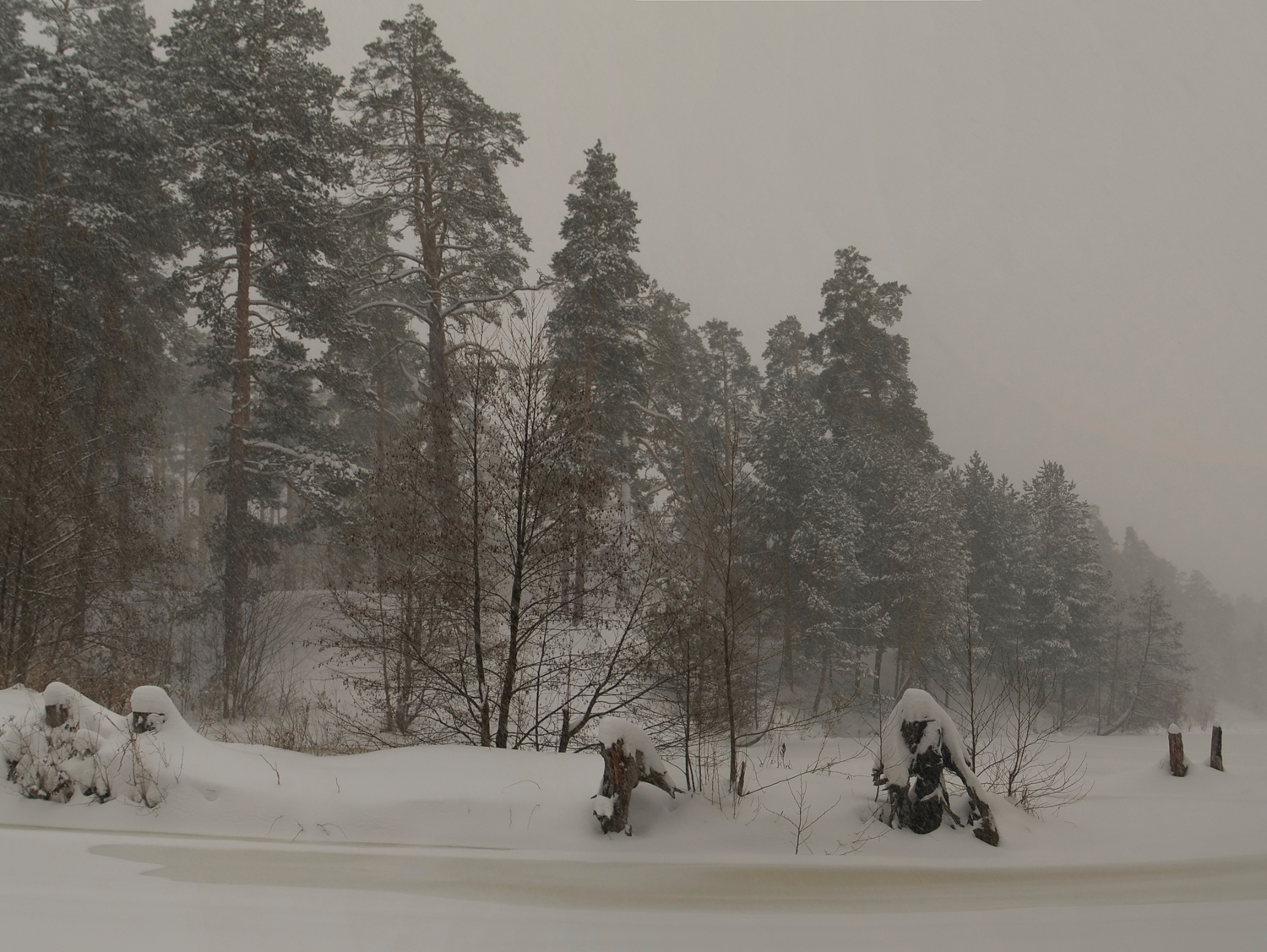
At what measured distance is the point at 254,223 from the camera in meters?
16.2

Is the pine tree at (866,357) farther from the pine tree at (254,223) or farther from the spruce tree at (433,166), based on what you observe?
the pine tree at (254,223)

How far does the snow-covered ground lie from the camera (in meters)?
4.14

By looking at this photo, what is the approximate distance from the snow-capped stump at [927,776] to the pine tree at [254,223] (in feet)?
42.8

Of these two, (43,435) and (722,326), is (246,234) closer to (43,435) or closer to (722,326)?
(43,435)

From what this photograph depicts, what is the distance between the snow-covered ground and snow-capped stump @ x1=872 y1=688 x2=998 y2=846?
0.15 meters

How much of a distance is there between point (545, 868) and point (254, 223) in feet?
52.7

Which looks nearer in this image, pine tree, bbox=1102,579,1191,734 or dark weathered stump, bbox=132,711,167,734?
dark weathered stump, bbox=132,711,167,734

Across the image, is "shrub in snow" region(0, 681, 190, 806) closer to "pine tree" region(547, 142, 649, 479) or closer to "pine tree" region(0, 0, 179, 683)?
"pine tree" region(0, 0, 179, 683)

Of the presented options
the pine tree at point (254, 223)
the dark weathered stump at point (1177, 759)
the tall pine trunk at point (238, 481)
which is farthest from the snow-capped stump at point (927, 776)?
the tall pine trunk at point (238, 481)

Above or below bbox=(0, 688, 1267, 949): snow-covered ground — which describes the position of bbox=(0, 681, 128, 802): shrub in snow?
above

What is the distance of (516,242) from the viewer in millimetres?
20031

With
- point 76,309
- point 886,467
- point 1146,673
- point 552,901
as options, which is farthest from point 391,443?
point 1146,673

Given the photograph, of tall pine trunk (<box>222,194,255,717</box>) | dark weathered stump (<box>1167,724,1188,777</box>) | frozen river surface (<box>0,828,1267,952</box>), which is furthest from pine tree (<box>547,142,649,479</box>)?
frozen river surface (<box>0,828,1267,952</box>)

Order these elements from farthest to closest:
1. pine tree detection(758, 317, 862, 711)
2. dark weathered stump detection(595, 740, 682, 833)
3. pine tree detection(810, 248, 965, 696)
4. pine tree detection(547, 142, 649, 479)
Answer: pine tree detection(810, 248, 965, 696), pine tree detection(758, 317, 862, 711), pine tree detection(547, 142, 649, 479), dark weathered stump detection(595, 740, 682, 833)
